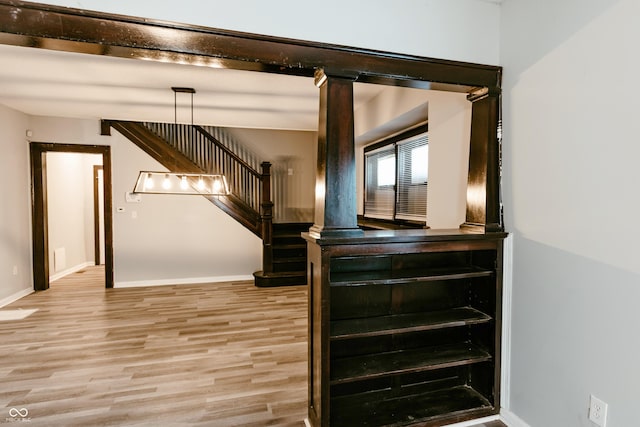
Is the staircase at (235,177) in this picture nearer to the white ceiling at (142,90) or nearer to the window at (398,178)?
the white ceiling at (142,90)

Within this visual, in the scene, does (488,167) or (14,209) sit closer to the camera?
(488,167)

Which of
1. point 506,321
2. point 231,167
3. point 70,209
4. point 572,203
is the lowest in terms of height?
point 506,321

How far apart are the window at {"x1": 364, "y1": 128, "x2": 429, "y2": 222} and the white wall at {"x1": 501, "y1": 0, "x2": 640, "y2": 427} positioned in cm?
140

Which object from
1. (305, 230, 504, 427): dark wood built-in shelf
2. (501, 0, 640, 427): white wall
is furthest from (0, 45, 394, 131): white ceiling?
(305, 230, 504, 427): dark wood built-in shelf

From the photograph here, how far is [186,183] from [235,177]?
1266mm

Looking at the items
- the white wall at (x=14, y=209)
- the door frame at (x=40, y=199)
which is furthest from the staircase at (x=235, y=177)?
the white wall at (x=14, y=209)

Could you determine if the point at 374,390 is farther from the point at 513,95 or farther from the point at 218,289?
the point at 218,289

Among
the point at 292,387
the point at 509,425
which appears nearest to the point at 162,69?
the point at 292,387

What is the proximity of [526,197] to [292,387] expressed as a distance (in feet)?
6.90

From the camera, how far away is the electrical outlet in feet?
5.13

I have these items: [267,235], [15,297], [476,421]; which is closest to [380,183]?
[267,235]

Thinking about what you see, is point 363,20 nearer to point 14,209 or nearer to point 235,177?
point 235,177

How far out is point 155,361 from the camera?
2859 millimetres

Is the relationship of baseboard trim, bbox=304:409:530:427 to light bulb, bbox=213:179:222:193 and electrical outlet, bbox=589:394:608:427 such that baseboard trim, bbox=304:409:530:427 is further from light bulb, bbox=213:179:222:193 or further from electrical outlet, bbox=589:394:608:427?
light bulb, bbox=213:179:222:193
